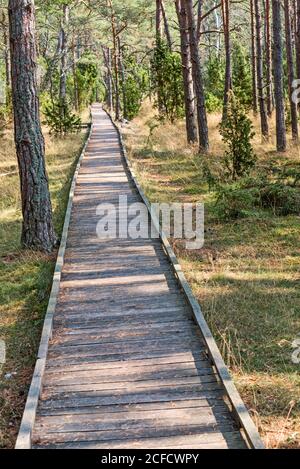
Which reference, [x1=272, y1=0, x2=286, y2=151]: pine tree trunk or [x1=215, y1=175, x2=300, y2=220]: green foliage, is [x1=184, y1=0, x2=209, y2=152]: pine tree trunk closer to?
[x1=272, y1=0, x2=286, y2=151]: pine tree trunk

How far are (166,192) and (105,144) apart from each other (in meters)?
10.5

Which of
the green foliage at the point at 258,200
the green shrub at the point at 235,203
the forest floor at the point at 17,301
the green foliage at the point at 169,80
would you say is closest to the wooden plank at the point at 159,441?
the forest floor at the point at 17,301

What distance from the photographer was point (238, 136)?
1508cm

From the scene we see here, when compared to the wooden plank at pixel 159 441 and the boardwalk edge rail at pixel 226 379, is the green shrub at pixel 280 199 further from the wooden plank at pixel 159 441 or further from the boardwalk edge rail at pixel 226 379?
the wooden plank at pixel 159 441

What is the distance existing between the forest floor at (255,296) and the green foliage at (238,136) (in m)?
0.60

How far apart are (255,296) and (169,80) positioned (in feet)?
68.0

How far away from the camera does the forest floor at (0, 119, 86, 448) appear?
588cm

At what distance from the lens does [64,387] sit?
5703 mm

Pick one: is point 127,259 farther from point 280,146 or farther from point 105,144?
point 105,144

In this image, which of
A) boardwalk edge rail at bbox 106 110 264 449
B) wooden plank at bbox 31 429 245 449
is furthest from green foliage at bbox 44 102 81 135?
wooden plank at bbox 31 429 245 449

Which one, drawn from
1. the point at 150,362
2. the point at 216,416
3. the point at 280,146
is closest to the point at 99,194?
the point at 280,146

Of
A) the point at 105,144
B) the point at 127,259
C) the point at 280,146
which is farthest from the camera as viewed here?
the point at 105,144

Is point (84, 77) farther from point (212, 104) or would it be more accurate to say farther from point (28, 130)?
point (28, 130)

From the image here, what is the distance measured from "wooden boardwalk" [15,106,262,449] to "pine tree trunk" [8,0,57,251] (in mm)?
936
